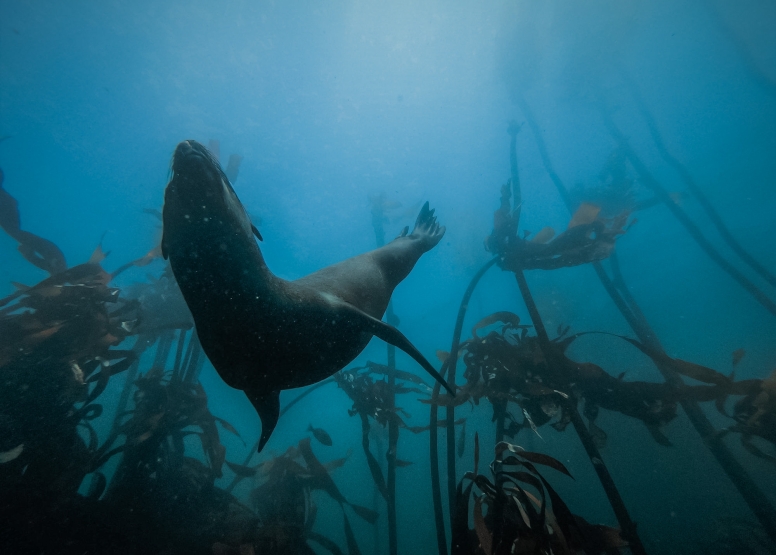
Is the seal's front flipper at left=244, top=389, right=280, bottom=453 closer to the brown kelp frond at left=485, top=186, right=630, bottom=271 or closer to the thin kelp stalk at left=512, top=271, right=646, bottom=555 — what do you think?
the thin kelp stalk at left=512, top=271, right=646, bottom=555

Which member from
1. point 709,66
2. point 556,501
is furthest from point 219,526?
point 709,66

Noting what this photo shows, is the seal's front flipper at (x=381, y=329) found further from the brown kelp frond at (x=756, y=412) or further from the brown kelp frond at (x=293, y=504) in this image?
the brown kelp frond at (x=756, y=412)

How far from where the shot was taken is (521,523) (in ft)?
8.30

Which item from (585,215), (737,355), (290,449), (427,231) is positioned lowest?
(290,449)

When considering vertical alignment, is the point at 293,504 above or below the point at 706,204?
below

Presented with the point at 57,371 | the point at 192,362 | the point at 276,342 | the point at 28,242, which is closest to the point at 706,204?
the point at 276,342

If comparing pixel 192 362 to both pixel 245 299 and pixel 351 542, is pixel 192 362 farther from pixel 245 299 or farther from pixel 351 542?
pixel 245 299

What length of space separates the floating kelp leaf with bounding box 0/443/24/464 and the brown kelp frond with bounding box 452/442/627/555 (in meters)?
4.73

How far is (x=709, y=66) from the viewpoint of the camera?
68.3 ft

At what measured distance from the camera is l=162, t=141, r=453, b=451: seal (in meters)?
1.42

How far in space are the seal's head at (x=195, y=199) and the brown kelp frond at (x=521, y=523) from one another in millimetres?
2791

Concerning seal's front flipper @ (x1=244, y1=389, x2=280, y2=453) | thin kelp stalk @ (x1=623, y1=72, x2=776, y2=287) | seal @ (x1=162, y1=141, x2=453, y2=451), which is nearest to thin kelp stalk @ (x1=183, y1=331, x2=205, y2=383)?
seal's front flipper @ (x1=244, y1=389, x2=280, y2=453)

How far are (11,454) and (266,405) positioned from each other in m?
2.96

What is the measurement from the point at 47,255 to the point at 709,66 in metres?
36.4
